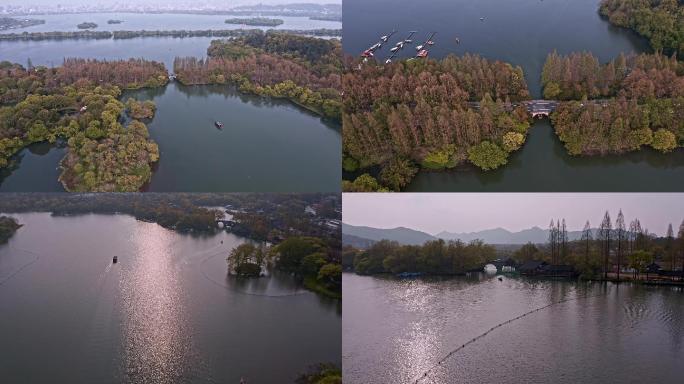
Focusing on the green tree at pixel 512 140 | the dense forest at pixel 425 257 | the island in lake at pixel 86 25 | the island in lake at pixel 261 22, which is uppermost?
the island in lake at pixel 261 22

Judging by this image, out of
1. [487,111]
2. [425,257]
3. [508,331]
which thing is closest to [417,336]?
[425,257]

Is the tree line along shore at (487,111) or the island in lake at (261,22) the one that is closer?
the tree line along shore at (487,111)

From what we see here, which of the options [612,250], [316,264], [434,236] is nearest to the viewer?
[434,236]

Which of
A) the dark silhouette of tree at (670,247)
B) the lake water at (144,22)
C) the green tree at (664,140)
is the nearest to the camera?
the green tree at (664,140)

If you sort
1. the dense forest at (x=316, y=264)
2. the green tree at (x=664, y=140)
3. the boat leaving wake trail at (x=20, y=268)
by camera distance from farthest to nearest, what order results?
1. the boat leaving wake trail at (x=20, y=268)
2. the dense forest at (x=316, y=264)
3. the green tree at (x=664, y=140)

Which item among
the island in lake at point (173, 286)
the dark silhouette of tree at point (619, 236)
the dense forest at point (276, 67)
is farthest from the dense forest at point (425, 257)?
the dense forest at point (276, 67)

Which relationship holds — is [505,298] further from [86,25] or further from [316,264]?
[86,25]

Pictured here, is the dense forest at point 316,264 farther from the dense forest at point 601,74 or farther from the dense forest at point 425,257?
the dense forest at point 601,74
